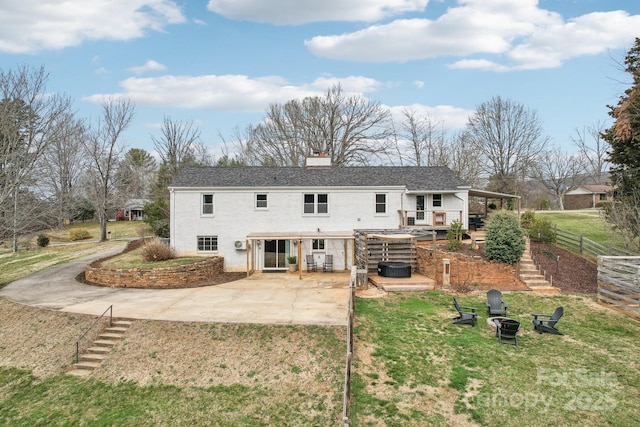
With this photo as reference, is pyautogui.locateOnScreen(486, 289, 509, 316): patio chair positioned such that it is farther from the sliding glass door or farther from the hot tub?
the sliding glass door

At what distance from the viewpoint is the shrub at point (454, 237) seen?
17781mm

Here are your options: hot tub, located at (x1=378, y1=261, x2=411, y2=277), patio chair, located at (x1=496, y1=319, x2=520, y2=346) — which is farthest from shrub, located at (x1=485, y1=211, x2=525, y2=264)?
patio chair, located at (x1=496, y1=319, x2=520, y2=346)

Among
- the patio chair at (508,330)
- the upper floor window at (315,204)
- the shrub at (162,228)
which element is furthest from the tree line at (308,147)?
the patio chair at (508,330)

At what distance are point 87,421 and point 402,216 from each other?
57.0 feet

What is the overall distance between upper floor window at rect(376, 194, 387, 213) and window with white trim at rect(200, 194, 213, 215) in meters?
9.93

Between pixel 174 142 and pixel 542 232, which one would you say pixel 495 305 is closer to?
pixel 542 232

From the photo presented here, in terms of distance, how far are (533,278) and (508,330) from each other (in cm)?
751

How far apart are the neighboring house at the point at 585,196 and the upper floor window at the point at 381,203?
4122 cm

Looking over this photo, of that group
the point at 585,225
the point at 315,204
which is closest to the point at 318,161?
the point at 315,204

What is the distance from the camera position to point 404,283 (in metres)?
16.2

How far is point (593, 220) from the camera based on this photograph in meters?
32.8

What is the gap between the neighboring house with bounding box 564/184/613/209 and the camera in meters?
48.4

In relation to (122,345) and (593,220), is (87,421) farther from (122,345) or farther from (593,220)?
(593,220)

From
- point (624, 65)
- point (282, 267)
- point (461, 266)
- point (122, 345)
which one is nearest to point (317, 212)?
point (282, 267)
